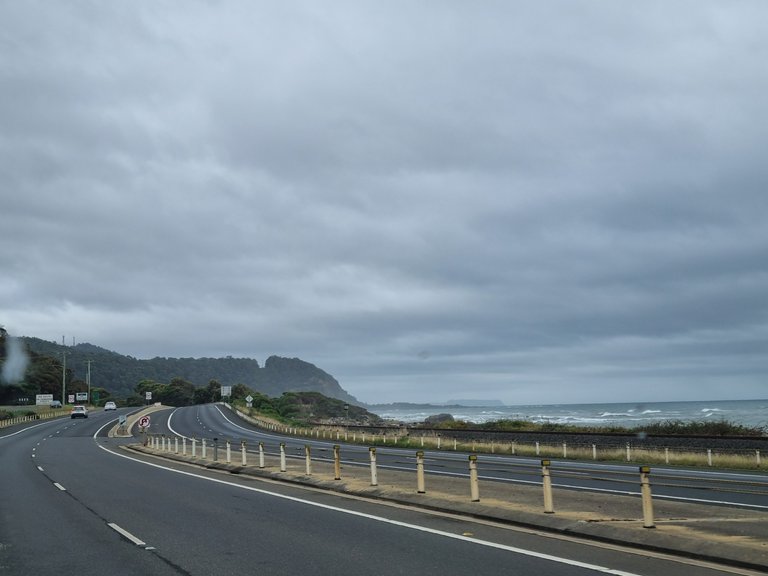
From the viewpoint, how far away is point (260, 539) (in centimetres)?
1188

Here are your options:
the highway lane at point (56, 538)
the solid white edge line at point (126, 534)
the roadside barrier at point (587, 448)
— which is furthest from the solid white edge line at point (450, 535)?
the roadside barrier at point (587, 448)

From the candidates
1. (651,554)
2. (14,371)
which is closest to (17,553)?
(651,554)

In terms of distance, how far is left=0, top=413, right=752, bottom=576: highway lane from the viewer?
380 inches

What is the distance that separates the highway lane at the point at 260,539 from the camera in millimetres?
9648

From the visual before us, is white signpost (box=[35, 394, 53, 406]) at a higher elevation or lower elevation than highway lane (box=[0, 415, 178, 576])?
higher

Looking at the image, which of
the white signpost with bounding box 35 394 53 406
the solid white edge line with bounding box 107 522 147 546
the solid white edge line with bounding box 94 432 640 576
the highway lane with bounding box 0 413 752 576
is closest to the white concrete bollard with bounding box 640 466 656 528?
the highway lane with bounding box 0 413 752 576

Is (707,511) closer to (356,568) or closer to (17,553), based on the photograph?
(356,568)

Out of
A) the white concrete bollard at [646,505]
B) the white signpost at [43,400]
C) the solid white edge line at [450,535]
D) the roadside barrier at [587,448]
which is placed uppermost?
the white signpost at [43,400]

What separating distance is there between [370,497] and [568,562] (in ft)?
26.8

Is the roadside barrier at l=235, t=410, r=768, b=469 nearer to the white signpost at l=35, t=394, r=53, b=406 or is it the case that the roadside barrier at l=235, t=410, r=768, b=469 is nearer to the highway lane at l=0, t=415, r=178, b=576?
the highway lane at l=0, t=415, r=178, b=576

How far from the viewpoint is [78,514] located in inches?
609

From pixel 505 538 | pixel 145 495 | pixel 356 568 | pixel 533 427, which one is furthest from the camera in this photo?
pixel 533 427

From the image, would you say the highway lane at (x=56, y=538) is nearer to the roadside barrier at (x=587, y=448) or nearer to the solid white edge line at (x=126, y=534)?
the solid white edge line at (x=126, y=534)

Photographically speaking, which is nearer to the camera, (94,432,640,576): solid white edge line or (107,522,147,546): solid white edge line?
(94,432,640,576): solid white edge line
